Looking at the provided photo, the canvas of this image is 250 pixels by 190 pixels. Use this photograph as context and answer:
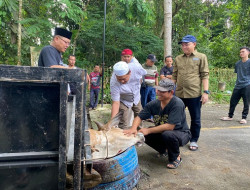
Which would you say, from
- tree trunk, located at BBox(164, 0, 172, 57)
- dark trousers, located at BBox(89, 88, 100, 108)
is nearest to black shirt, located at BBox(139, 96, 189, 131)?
dark trousers, located at BBox(89, 88, 100, 108)

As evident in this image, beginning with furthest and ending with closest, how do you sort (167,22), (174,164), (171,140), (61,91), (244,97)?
(167,22)
(244,97)
(174,164)
(171,140)
(61,91)

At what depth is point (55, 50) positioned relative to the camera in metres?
3.28

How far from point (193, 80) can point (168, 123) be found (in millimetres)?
1108

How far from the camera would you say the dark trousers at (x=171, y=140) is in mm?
3080

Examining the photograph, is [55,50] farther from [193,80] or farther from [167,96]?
[193,80]

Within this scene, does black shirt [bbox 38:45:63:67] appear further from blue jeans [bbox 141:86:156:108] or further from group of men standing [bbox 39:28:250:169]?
blue jeans [bbox 141:86:156:108]

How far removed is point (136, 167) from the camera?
2707mm

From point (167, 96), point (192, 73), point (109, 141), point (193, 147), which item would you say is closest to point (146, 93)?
point (192, 73)

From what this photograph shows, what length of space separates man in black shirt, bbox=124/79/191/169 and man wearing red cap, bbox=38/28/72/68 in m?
1.37

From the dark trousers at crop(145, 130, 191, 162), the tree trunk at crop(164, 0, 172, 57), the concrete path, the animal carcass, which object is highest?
the tree trunk at crop(164, 0, 172, 57)

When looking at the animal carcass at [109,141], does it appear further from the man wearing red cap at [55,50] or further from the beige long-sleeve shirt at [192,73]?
the beige long-sleeve shirt at [192,73]

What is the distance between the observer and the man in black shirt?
10.2ft

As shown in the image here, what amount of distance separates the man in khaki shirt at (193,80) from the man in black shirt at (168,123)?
0.65 metres

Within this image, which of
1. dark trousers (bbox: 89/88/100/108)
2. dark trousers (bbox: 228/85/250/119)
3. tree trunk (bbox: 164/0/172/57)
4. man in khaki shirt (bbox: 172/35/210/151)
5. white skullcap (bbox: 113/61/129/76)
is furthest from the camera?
tree trunk (bbox: 164/0/172/57)
